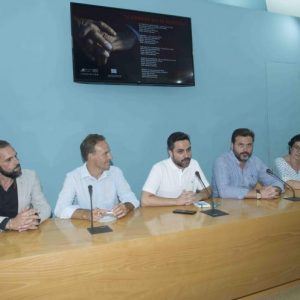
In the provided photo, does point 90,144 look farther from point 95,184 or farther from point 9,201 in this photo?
point 9,201

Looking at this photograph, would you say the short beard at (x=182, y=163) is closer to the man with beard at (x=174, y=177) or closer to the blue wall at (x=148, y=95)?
the man with beard at (x=174, y=177)

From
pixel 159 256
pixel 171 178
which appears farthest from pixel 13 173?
pixel 171 178

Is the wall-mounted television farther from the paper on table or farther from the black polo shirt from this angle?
the paper on table

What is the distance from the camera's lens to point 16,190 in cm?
231

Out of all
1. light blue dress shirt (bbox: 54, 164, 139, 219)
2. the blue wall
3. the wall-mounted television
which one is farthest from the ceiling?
light blue dress shirt (bbox: 54, 164, 139, 219)

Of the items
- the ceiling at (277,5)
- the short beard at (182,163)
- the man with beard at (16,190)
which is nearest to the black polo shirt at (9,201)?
the man with beard at (16,190)

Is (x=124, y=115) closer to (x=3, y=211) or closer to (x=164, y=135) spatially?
(x=164, y=135)

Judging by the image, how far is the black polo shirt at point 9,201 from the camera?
2.27m

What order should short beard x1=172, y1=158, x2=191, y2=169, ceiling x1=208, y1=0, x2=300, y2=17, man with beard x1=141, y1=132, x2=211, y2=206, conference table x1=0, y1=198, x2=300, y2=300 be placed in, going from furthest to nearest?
ceiling x1=208, y1=0, x2=300, y2=17
short beard x1=172, y1=158, x2=191, y2=169
man with beard x1=141, y1=132, x2=211, y2=206
conference table x1=0, y1=198, x2=300, y2=300

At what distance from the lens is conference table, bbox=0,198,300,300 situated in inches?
61.8

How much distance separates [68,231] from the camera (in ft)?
6.35

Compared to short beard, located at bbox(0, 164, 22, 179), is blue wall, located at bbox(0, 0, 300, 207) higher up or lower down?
higher up

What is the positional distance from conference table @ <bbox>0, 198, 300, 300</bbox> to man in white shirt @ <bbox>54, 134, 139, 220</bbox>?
0.22 meters

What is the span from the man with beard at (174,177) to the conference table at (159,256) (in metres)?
0.30
